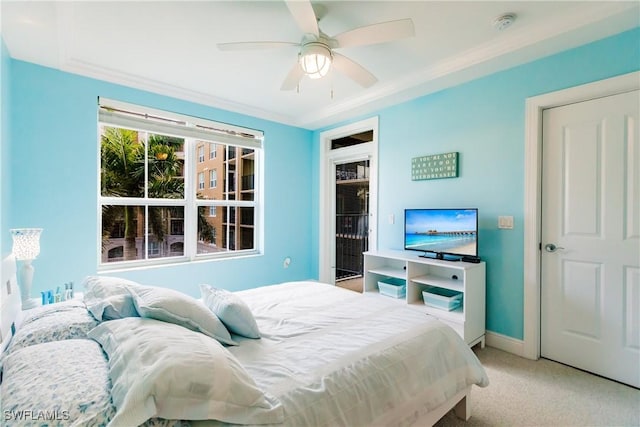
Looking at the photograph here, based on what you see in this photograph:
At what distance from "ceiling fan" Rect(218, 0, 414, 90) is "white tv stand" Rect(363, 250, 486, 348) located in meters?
1.72

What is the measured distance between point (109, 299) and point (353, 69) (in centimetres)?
212

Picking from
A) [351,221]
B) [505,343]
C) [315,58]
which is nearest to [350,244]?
[351,221]

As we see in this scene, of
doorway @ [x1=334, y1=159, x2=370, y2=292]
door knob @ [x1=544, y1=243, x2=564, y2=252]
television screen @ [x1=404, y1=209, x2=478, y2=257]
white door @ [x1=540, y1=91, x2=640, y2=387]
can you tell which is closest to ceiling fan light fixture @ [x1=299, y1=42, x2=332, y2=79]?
television screen @ [x1=404, y1=209, x2=478, y2=257]

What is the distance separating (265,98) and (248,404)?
3.21m

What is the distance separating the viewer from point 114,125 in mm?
2963

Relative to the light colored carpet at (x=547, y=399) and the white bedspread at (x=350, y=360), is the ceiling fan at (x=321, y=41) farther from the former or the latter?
the light colored carpet at (x=547, y=399)

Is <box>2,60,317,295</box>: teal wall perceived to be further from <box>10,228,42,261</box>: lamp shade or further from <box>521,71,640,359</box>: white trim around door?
<box>521,71,640,359</box>: white trim around door

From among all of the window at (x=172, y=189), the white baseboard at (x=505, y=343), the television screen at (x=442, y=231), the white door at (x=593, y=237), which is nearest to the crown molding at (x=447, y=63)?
the window at (x=172, y=189)

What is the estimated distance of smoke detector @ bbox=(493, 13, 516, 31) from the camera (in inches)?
78.5

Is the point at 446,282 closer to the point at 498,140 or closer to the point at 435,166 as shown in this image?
the point at 435,166

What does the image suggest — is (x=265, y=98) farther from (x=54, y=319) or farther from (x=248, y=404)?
(x=248, y=404)

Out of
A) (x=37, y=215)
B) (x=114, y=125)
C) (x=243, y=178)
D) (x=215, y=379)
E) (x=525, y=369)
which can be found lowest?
(x=525, y=369)

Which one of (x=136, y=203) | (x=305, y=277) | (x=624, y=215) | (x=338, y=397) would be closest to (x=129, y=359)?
(x=338, y=397)

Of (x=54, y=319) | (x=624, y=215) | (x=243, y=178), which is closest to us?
(x=54, y=319)
